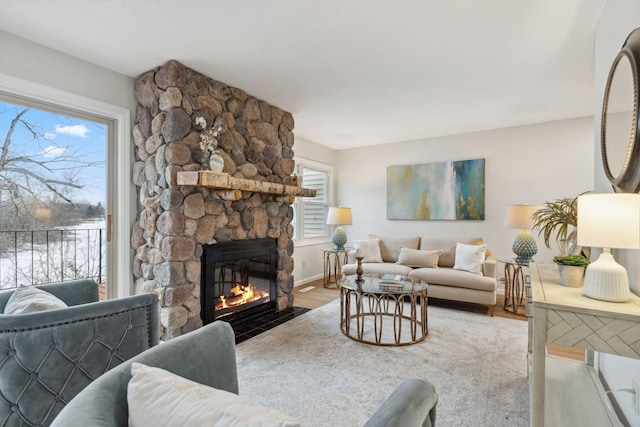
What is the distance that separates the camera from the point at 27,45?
2340 mm

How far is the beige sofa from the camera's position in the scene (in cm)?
380

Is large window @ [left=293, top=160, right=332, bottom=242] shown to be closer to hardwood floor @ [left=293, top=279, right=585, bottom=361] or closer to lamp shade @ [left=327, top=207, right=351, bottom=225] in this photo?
lamp shade @ [left=327, top=207, right=351, bottom=225]

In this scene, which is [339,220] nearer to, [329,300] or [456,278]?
[329,300]

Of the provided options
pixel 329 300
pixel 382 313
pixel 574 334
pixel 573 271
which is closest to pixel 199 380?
pixel 574 334

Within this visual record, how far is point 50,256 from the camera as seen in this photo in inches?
101

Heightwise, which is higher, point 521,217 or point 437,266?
point 521,217

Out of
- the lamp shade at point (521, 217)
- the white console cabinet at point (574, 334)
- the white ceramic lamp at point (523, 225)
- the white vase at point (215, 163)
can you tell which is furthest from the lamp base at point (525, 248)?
the white vase at point (215, 163)

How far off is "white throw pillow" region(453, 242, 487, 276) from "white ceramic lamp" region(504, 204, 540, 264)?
39 centimetres

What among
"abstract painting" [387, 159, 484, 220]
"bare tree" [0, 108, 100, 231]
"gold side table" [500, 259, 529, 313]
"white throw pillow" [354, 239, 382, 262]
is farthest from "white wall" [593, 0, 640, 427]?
"bare tree" [0, 108, 100, 231]

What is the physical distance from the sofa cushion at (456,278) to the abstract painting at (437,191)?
1.28 meters

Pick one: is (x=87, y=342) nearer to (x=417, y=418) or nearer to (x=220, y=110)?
(x=417, y=418)

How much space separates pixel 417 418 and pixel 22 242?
9.89 ft

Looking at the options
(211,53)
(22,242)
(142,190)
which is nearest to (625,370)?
(211,53)

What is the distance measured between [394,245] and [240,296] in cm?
261
